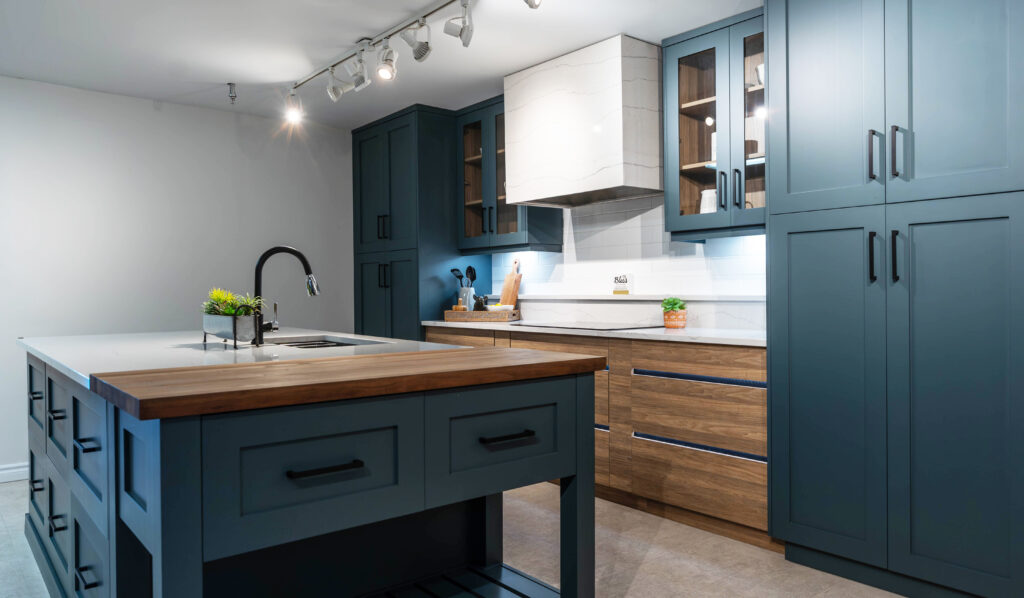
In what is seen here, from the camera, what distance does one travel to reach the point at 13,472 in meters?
4.19

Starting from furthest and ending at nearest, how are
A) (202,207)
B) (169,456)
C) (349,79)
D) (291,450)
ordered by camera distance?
(202,207) < (349,79) < (291,450) < (169,456)

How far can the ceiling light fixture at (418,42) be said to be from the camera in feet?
10.6

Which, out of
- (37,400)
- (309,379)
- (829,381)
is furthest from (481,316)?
(309,379)

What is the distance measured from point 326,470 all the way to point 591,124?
276 centimetres

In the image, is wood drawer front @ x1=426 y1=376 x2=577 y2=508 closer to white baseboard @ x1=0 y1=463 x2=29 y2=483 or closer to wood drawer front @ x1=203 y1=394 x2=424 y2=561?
wood drawer front @ x1=203 y1=394 x2=424 y2=561

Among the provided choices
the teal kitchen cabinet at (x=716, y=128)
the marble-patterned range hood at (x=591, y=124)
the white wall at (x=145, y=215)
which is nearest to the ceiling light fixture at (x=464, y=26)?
the marble-patterned range hood at (x=591, y=124)

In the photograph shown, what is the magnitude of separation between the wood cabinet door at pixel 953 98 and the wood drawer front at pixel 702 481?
129 centimetres

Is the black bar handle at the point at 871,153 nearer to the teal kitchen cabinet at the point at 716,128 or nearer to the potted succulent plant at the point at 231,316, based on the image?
the teal kitchen cabinet at the point at 716,128

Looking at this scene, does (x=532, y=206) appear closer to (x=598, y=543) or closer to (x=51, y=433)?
(x=598, y=543)

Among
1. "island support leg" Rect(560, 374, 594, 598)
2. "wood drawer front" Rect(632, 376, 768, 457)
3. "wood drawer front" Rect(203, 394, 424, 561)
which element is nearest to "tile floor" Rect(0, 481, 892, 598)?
"wood drawer front" Rect(632, 376, 768, 457)

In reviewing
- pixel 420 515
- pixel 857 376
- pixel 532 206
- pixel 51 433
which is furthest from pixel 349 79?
pixel 857 376

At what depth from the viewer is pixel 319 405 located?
4.49ft

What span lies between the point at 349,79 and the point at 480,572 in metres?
3.27

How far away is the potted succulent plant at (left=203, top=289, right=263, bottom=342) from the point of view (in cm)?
237
